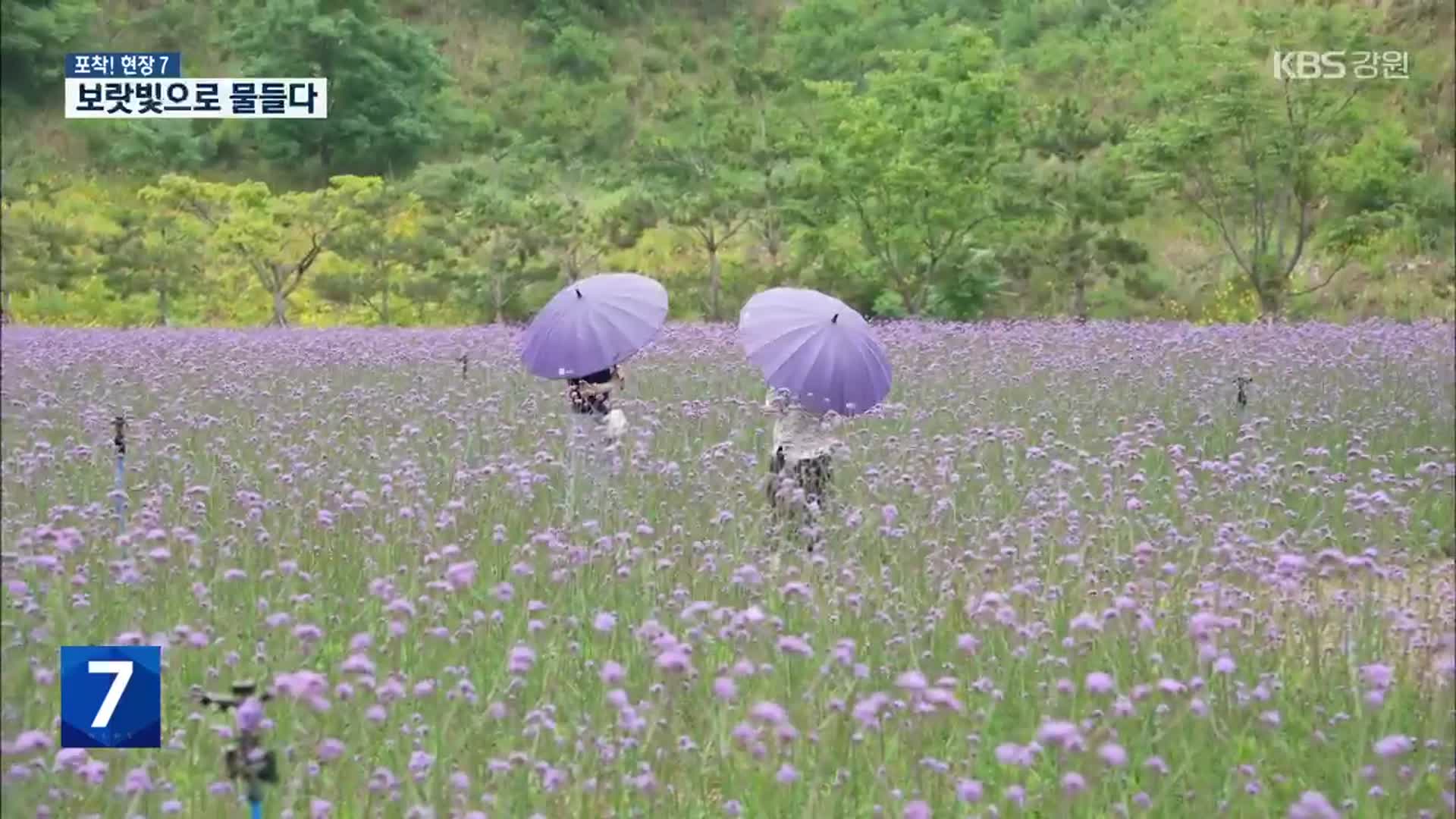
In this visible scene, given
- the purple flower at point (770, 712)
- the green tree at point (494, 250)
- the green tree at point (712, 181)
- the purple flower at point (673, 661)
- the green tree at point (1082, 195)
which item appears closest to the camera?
the purple flower at point (770, 712)

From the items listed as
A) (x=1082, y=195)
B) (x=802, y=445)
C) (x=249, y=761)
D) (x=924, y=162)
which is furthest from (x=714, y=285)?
(x=249, y=761)

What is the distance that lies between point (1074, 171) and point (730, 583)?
49.5 ft

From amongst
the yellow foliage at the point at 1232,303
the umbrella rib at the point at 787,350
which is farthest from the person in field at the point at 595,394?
the yellow foliage at the point at 1232,303

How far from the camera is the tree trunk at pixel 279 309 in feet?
60.0

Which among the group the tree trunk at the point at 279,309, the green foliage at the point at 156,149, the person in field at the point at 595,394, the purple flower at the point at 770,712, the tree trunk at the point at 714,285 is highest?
the green foliage at the point at 156,149

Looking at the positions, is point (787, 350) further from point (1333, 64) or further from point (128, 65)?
point (1333, 64)

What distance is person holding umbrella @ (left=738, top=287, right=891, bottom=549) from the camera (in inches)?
209

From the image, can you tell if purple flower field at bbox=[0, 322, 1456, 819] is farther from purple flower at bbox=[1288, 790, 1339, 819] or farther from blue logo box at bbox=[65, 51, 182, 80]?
blue logo box at bbox=[65, 51, 182, 80]

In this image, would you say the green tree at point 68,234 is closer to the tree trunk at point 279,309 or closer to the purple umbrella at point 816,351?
the tree trunk at point 279,309

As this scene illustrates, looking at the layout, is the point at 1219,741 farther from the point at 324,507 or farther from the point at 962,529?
the point at 324,507

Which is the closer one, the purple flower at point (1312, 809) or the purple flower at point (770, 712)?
the purple flower at point (1312, 809)

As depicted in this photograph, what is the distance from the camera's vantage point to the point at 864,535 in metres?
4.62

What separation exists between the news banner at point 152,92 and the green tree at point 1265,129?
51.9ft

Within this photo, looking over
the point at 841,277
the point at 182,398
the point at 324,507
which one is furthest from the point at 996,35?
the point at 324,507
